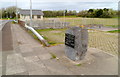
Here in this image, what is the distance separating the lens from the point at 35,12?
149 feet

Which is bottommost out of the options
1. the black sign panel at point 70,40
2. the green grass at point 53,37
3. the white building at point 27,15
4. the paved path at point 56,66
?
the paved path at point 56,66

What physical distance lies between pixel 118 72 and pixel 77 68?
1.53m

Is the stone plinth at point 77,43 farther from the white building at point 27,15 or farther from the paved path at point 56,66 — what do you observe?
the white building at point 27,15

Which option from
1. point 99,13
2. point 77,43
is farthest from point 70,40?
point 99,13

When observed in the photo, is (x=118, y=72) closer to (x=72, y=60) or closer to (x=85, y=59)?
(x=85, y=59)

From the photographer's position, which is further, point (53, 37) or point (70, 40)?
point (53, 37)

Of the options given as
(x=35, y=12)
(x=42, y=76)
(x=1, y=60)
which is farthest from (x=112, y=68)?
(x=35, y=12)

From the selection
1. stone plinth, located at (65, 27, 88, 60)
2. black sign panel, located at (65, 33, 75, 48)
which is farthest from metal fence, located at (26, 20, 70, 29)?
stone plinth, located at (65, 27, 88, 60)

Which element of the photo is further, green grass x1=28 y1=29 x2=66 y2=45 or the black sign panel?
green grass x1=28 y1=29 x2=66 y2=45

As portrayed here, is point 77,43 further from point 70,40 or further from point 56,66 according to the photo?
point 56,66

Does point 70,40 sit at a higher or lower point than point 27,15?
lower

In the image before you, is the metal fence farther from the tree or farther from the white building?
the tree

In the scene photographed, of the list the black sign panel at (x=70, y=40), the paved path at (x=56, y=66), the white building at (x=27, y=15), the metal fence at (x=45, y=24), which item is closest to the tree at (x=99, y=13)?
the white building at (x=27, y=15)

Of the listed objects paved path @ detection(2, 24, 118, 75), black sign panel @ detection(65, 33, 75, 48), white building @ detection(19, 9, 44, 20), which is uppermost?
white building @ detection(19, 9, 44, 20)
